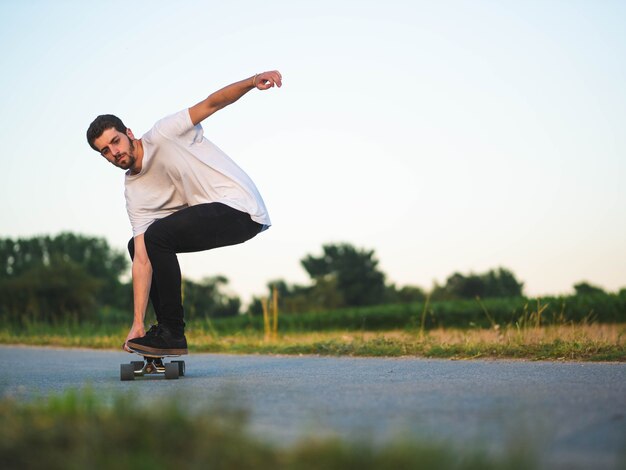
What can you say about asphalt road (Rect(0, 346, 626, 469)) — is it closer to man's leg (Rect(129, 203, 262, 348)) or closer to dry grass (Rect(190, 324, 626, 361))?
man's leg (Rect(129, 203, 262, 348))

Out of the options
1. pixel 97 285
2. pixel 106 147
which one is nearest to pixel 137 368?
pixel 106 147

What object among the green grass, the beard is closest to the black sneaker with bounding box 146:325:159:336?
the beard

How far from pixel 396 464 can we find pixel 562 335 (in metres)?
5.73

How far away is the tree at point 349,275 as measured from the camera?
236ft

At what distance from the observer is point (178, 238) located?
507 cm

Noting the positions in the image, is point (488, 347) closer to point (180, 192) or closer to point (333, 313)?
point (180, 192)

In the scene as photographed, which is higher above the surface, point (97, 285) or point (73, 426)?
point (97, 285)

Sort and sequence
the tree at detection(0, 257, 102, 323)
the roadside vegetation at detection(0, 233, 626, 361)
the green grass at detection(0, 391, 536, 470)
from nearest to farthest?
the green grass at detection(0, 391, 536, 470)
the roadside vegetation at detection(0, 233, 626, 361)
the tree at detection(0, 257, 102, 323)

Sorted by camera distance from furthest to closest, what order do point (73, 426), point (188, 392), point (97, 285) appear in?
point (97, 285) → point (188, 392) → point (73, 426)

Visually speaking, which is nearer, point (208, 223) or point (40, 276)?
point (208, 223)

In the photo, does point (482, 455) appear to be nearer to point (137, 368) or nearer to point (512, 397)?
point (512, 397)

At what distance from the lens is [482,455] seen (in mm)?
1850

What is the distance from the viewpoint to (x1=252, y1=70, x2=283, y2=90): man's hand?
194 inches

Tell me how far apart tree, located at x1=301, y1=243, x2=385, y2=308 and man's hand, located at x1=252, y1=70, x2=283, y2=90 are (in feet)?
211
